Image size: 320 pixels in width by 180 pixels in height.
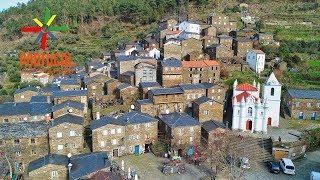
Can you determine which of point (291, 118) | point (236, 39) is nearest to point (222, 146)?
point (291, 118)

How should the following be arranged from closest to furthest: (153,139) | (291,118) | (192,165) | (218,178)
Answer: (218,178)
(192,165)
(153,139)
(291,118)

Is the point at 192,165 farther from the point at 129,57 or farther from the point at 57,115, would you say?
the point at 129,57

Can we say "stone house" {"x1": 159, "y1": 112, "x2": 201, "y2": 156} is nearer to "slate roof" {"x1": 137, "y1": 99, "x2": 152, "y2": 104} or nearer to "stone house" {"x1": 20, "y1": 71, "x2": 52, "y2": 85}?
"slate roof" {"x1": 137, "y1": 99, "x2": 152, "y2": 104}

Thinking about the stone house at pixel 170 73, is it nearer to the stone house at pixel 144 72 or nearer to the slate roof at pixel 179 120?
the stone house at pixel 144 72

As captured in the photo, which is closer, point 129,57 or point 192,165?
point 192,165

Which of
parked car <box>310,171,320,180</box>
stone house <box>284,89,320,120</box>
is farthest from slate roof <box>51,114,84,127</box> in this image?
stone house <box>284,89,320,120</box>

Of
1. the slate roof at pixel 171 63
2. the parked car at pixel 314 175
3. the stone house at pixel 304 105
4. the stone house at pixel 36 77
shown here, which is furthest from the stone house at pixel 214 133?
the stone house at pixel 36 77
